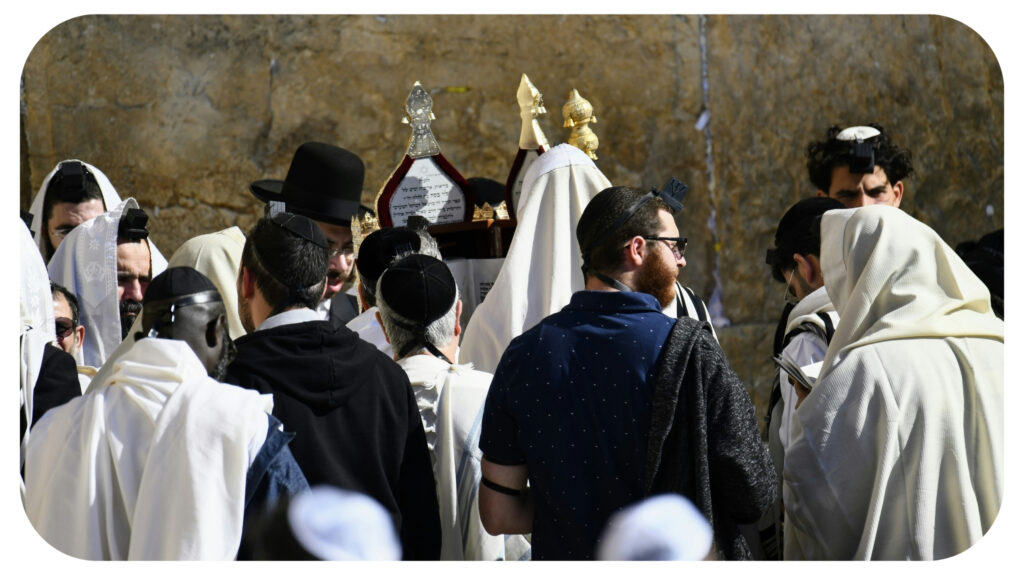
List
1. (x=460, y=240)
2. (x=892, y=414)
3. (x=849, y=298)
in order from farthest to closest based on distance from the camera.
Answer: (x=460, y=240) → (x=849, y=298) → (x=892, y=414)

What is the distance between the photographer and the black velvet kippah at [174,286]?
2.47 metres

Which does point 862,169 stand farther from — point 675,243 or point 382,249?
point 675,243

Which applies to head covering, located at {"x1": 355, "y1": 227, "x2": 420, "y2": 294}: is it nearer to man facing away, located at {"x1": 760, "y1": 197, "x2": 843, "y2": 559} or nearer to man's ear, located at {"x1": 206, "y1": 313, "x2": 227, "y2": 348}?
man's ear, located at {"x1": 206, "y1": 313, "x2": 227, "y2": 348}

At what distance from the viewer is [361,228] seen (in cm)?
414

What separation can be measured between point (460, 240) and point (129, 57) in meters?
2.91

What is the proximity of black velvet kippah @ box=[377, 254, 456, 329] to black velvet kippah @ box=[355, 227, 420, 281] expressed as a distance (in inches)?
21.9

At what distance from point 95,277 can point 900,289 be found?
252 cm

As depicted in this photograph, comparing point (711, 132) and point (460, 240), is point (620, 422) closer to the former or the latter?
point (460, 240)

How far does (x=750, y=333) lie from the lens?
6.96 m

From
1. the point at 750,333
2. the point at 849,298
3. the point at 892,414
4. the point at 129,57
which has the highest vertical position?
the point at 129,57

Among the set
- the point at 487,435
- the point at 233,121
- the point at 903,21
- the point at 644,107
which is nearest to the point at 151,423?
the point at 487,435

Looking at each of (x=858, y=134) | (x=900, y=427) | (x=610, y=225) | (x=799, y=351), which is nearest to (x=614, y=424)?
(x=610, y=225)

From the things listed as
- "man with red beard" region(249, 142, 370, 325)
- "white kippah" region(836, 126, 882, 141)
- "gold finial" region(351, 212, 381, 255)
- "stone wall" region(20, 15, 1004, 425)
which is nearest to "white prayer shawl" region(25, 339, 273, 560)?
"gold finial" region(351, 212, 381, 255)

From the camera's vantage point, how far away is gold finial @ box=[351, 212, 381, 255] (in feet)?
13.4
